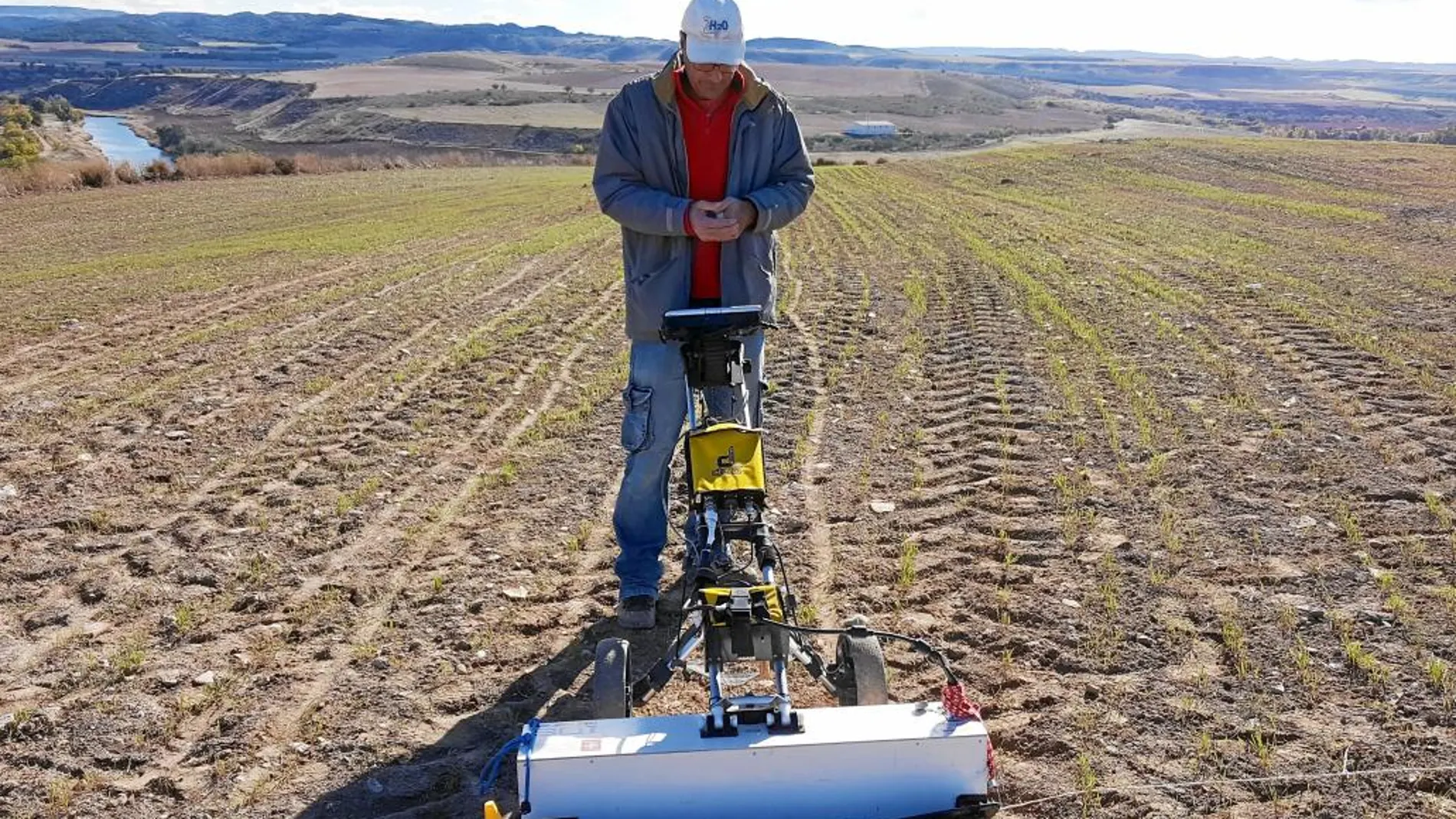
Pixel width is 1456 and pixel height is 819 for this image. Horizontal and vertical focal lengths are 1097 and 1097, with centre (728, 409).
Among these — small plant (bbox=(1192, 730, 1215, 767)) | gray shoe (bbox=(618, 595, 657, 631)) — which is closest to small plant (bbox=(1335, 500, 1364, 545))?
small plant (bbox=(1192, 730, 1215, 767))

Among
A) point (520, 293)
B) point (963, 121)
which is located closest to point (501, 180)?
point (520, 293)

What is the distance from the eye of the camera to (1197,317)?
11359 mm

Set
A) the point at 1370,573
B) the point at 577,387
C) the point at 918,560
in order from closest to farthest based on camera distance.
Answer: the point at 1370,573 → the point at 918,560 → the point at 577,387

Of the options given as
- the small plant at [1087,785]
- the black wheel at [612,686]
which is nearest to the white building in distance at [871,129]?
the small plant at [1087,785]

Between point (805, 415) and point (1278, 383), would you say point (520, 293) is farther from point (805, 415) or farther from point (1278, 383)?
point (1278, 383)

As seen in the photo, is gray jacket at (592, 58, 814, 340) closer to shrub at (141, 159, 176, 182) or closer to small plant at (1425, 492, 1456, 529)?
small plant at (1425, 492, 1456, 529)

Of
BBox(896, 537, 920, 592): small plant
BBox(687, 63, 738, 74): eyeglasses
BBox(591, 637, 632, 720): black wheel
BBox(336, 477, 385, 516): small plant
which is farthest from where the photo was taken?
BBox(336, 477, 385, 516): small plant

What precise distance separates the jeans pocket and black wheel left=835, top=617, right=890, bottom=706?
54.3 inches

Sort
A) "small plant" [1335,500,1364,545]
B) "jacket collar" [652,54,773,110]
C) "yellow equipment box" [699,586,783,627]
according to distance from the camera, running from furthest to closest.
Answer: "small plant" [1335,500,1364,545] → "jacket collar" [652,54,773,110] → "yellow equipment box" [699,586,783,627]

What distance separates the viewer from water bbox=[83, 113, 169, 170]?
65312mm

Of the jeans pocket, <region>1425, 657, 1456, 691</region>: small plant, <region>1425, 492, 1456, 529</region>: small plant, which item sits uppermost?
the jeans pocket

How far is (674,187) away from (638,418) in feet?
3.27

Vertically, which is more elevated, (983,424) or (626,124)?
(626,124)

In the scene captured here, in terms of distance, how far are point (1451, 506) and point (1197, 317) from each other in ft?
18.2
